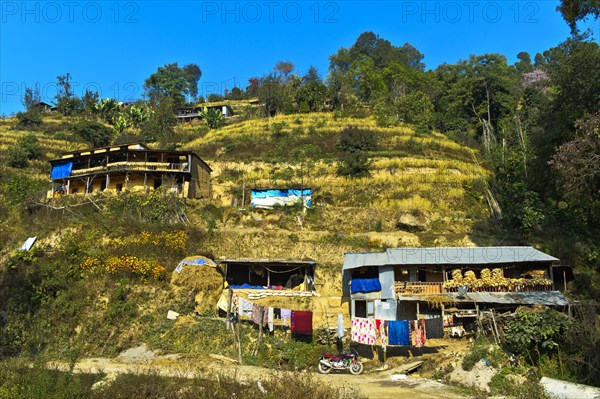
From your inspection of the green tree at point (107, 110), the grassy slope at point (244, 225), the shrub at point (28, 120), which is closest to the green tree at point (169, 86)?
the green tree at point (107, 110)

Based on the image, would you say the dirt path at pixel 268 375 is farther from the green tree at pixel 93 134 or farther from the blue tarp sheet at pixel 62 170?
the green tree at pixel 93 134

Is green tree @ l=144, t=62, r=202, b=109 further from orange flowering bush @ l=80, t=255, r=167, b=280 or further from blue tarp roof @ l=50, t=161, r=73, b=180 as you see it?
orange flowering bush @ l=80, t=255, r=167, b=280

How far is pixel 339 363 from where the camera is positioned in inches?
690

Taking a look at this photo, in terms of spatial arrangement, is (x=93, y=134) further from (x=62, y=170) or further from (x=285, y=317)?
(x=285, y=317)

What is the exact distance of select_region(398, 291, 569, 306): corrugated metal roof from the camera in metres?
→ 19.4

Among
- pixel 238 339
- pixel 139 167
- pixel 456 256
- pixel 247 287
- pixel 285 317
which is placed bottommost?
pixel 238 339

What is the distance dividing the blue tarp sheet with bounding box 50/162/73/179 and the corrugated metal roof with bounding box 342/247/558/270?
2706 centimetres

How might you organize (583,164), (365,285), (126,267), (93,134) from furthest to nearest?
(93,134) < (126,267) < (365,285) < (583,164)

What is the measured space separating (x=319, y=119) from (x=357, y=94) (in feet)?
49.9

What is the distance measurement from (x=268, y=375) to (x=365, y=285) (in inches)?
316

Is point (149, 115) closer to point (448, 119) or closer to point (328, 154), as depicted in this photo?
point (328, 154)

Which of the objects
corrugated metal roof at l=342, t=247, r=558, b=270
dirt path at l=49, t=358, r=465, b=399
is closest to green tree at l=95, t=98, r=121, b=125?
dirt path at l=49, t=358, r=465, b=399

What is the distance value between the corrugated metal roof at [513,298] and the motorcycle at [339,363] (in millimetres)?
4326

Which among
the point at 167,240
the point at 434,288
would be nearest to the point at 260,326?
the point at 434,288
